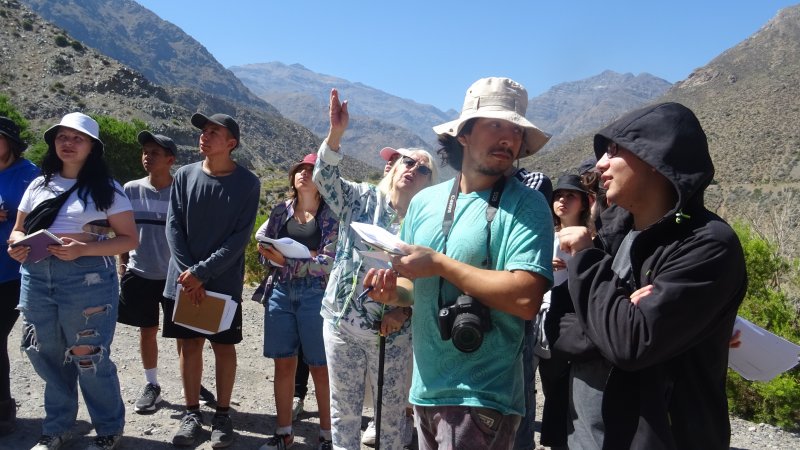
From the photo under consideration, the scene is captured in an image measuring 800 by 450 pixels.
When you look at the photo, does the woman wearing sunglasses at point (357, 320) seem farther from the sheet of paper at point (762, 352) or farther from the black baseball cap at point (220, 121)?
the sheet of paper at point (762, 352)

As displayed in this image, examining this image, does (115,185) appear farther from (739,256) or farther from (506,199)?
(739,256)

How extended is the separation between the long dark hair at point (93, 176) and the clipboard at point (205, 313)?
76 centimetres

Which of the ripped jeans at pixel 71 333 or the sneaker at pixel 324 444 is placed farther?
the sneaker at pixel 324 444

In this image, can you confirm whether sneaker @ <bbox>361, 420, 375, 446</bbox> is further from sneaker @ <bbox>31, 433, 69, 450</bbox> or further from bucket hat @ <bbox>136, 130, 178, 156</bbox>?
bucket hat @ <bbox>136, 130, 178, 156</bbox>

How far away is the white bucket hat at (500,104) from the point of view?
90.3 inches

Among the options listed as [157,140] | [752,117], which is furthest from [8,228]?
[752,117]

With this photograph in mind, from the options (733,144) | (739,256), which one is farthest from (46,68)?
(739,256)

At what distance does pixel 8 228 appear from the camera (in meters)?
4.22

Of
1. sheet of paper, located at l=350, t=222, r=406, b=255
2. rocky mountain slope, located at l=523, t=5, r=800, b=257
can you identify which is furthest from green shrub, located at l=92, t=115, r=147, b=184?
sheet of paper, located at l=350, t=222, r=406, b=255

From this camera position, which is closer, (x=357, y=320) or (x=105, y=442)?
(x=357, y=320)

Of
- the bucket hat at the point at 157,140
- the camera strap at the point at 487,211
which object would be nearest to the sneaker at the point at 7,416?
the bucket hat at the point at 157,140

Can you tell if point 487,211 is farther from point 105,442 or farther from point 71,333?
point 105,442

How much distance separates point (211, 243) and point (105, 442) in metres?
1.45

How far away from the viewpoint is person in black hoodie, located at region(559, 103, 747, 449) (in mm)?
1743
